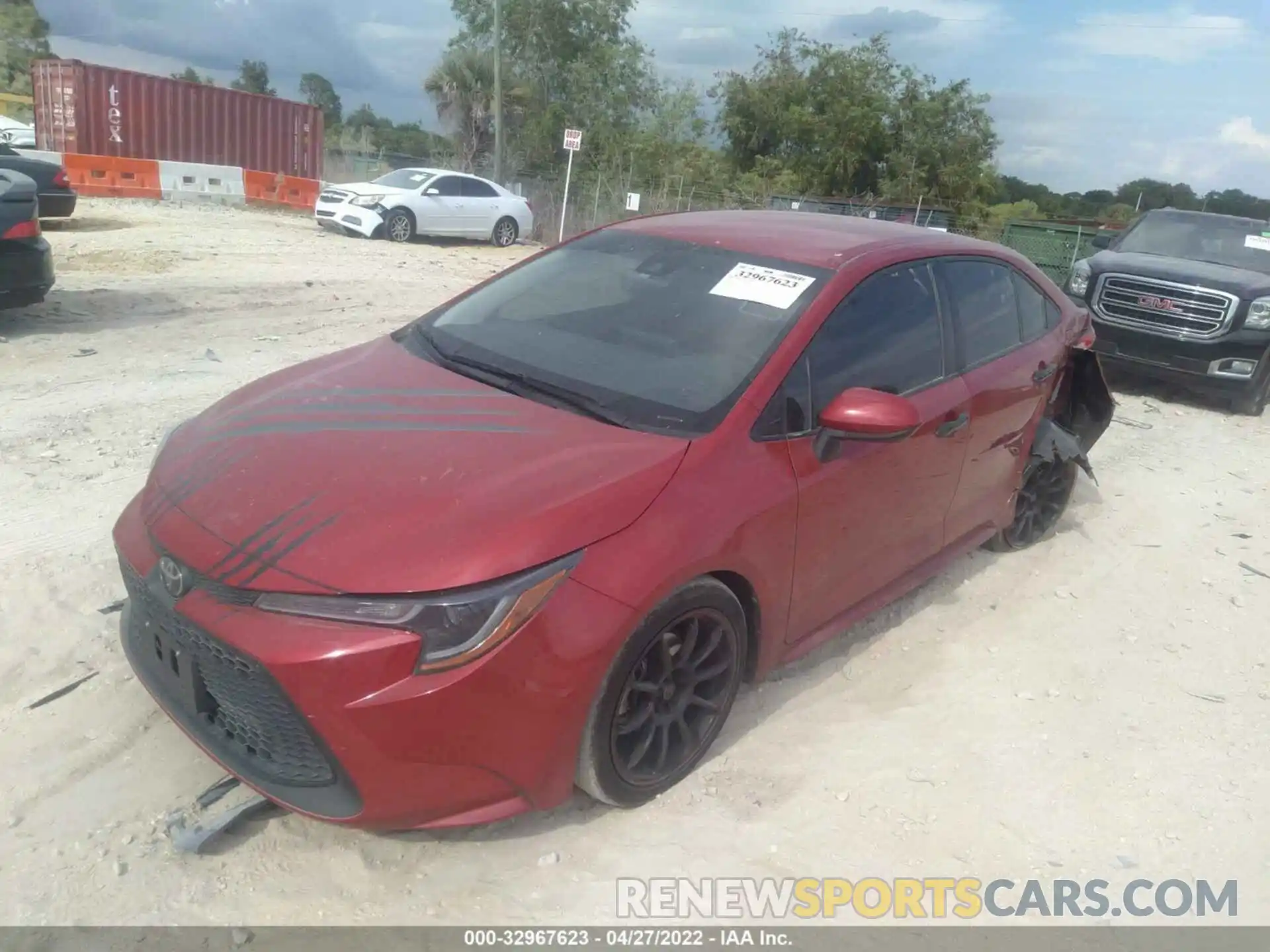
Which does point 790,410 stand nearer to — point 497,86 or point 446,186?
point 446,186

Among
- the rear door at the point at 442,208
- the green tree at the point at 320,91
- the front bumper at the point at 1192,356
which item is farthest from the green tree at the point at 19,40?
the front bumper at the point at 1192,356

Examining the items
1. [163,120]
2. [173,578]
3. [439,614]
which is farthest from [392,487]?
[163,120]

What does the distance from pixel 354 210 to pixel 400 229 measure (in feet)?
2.84

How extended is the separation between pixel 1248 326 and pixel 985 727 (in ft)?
22.6

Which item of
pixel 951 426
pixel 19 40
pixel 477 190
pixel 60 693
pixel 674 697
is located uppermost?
pixel 19 40

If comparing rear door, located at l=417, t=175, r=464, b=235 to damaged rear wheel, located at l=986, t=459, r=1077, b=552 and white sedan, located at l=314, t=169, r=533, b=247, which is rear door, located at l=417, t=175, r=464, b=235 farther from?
damaged rear wheel, located at l=986, t=459, r=1077, b=552

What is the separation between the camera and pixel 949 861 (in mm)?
2932

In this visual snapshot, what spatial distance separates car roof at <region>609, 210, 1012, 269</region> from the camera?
3.71 m

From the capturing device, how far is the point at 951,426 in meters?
3.92

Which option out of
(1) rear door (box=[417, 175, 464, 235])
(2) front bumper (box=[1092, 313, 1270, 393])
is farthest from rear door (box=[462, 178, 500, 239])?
(2) front bumper (box=[1092, 313, 1270, 393])

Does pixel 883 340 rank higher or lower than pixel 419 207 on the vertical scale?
higher

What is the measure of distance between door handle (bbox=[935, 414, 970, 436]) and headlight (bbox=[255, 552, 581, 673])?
2072 millimetres

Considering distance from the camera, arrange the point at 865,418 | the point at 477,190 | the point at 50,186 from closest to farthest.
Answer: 1. the point at 865,418
2. the point at 50,186
3. the point at 477,190

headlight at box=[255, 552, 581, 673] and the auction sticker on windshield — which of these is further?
the auction sticker on windshield
